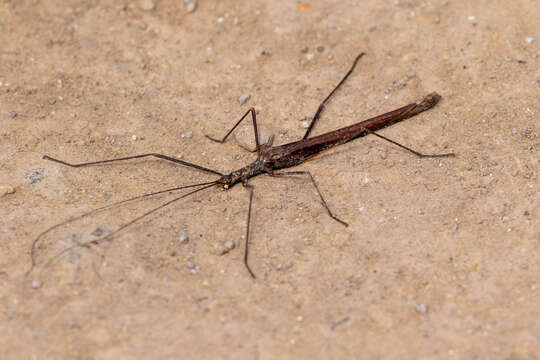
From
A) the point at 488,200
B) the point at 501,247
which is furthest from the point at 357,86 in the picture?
the point at 501,247

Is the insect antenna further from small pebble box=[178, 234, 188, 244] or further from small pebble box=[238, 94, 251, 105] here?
small pebble box=[238, 94, 251, 105]

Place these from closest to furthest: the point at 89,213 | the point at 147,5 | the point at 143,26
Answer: the point at 89,213, the point at 143,26, the point at 147,5

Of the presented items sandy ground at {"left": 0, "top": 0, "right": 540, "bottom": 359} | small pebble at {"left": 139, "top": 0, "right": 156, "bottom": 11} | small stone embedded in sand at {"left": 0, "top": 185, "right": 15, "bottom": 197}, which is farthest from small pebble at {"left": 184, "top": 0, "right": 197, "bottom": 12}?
small stone embedded in sand at {"left": 0, "top": 185, "right": 15, "bottom": 197}

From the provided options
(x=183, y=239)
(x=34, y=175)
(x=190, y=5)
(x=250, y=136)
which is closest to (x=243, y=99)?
(x=250, y=136)

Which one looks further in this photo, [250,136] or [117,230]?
[250,136]

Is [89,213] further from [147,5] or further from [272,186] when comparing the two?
[147,5]

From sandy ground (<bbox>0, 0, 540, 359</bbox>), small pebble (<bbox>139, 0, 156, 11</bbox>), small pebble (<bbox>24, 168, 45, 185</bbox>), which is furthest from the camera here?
small pebble (<bbox>139, 0, 156, 11</bbox>)
